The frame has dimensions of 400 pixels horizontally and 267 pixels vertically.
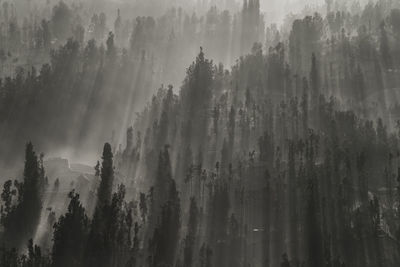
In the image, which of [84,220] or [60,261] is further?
[84,220]

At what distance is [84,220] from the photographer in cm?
19888

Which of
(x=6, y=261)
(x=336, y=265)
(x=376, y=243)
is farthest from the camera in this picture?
(x=376, y=243)

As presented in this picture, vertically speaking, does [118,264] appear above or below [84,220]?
below

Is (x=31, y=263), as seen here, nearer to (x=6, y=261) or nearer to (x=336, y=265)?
(x=6, y=261)

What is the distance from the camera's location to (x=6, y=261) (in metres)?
172

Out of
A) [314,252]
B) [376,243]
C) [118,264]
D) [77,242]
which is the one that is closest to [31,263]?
[77,242]

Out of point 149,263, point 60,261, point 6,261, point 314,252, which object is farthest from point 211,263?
point 6,261

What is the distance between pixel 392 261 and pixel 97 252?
324ft

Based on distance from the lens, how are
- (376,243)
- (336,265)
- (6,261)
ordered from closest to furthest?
(6,261) < (336,265) < (376,243)

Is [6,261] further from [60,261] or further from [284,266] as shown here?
[284,266]

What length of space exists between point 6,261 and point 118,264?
1530 inches

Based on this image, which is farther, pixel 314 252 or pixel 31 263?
pixel 314 252

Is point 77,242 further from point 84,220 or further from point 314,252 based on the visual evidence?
point 314,252

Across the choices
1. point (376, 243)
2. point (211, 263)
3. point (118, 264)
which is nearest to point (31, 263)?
point (118, 264)
